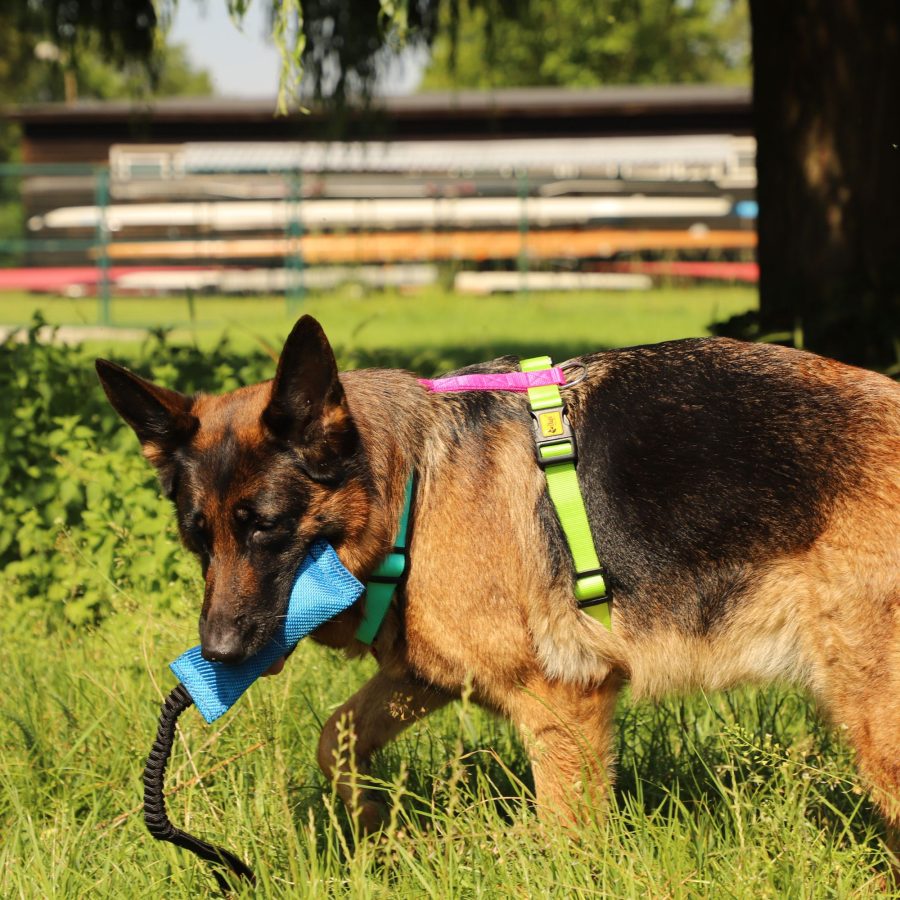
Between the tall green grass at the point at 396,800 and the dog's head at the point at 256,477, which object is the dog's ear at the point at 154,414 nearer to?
the dog's head at the point at 256,477

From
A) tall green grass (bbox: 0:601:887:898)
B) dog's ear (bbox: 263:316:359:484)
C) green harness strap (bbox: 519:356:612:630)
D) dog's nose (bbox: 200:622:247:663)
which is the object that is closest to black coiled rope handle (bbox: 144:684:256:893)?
tall green grass (bbox: 0:601:887:898)

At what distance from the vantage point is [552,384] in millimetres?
3445

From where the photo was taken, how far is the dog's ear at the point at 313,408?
2.98 metres

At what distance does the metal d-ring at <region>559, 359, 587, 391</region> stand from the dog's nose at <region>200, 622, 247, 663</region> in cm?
119

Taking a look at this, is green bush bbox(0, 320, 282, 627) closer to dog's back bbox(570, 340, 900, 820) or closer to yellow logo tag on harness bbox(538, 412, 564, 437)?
yellow logo tag on harness bbox(538, 412, 564, 437)

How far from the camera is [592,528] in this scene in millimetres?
3293

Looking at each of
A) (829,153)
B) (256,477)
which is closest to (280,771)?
(256,477)

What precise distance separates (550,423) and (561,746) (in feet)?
2.88

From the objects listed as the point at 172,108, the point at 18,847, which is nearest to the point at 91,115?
the point at 172,108

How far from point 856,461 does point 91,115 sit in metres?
32.2

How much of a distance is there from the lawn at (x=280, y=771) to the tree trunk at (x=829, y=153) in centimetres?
323

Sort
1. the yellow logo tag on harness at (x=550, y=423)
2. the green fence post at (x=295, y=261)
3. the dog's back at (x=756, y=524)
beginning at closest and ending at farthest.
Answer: the dog's back at (x=756, y=524) < the yellow logo tag on harness at (x=550, y=423) < the green fence post at (x=295, y=261)

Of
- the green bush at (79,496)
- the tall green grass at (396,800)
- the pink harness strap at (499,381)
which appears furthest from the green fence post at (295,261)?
the pink harness strap at (499,381)

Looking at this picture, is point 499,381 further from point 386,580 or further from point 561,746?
point 561,746
